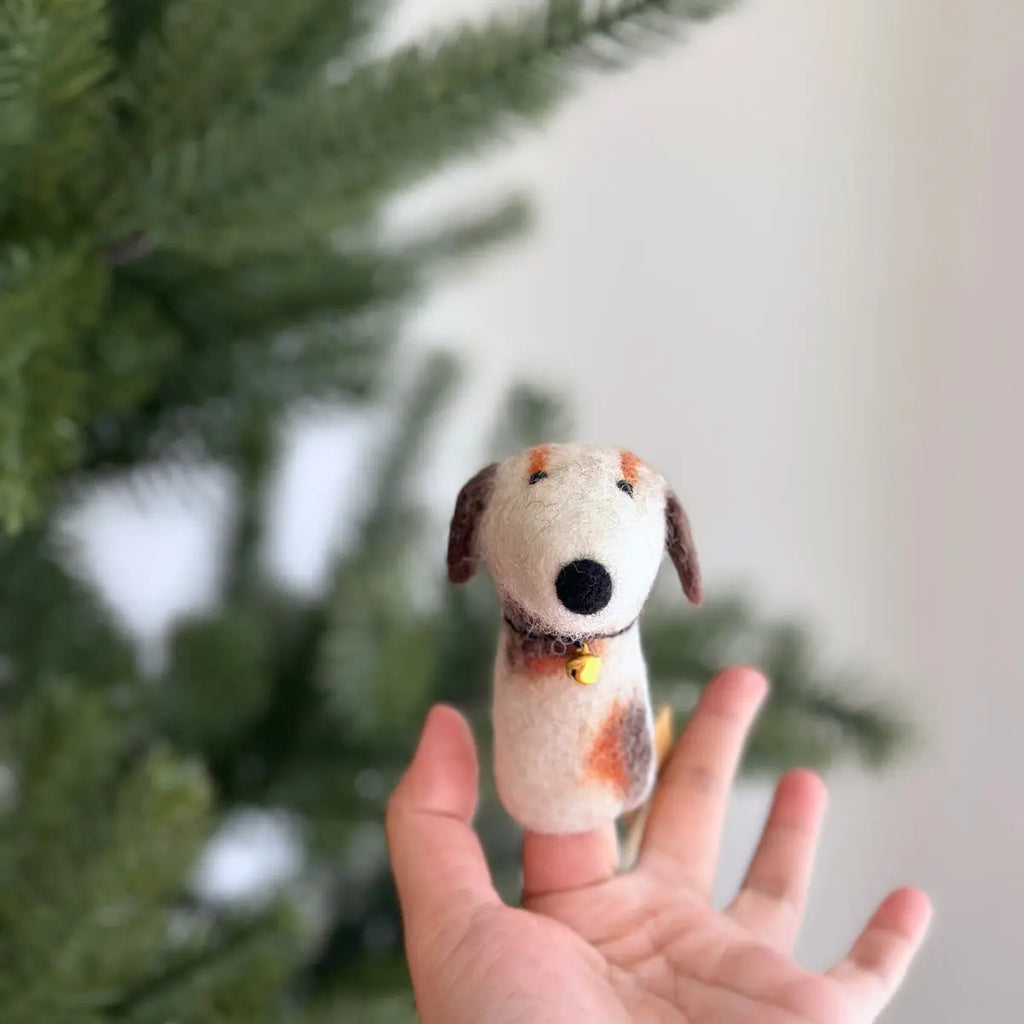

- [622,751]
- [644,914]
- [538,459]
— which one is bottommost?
[644,914]

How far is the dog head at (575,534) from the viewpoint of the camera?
29cm

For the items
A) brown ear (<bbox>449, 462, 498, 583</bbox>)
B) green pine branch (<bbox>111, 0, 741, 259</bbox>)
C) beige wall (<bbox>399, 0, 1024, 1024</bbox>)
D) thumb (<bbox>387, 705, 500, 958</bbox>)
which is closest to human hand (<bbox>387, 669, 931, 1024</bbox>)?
thumb (<bbox>387, 705, 500, 958</bbox>)

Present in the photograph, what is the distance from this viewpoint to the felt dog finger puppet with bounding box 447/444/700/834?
293 millimetres

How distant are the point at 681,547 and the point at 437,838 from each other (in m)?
0.18

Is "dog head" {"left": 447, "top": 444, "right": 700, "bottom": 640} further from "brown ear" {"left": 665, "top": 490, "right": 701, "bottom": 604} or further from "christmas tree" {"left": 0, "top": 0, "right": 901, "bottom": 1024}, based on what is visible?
"christmas tree" {"left": 0, "top": 0, "right": 901, "bottom": 1024}

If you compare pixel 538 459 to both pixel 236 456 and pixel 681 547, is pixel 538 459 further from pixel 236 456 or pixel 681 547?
pixel 236 456

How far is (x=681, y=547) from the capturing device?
1.09ft

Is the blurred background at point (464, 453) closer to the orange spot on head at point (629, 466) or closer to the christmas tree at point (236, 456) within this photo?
the christmas tree at point (236, 456)

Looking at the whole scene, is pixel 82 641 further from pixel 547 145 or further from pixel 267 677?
pixel 547 145

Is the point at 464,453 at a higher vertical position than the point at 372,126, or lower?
lower

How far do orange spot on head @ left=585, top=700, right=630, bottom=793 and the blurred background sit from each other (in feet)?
0.46

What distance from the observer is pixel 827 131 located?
0.87 m

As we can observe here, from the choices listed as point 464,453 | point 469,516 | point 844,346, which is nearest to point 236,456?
point 469,516

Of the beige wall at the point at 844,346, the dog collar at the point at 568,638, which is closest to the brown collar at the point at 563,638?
the dog collar at the point at 568,638
